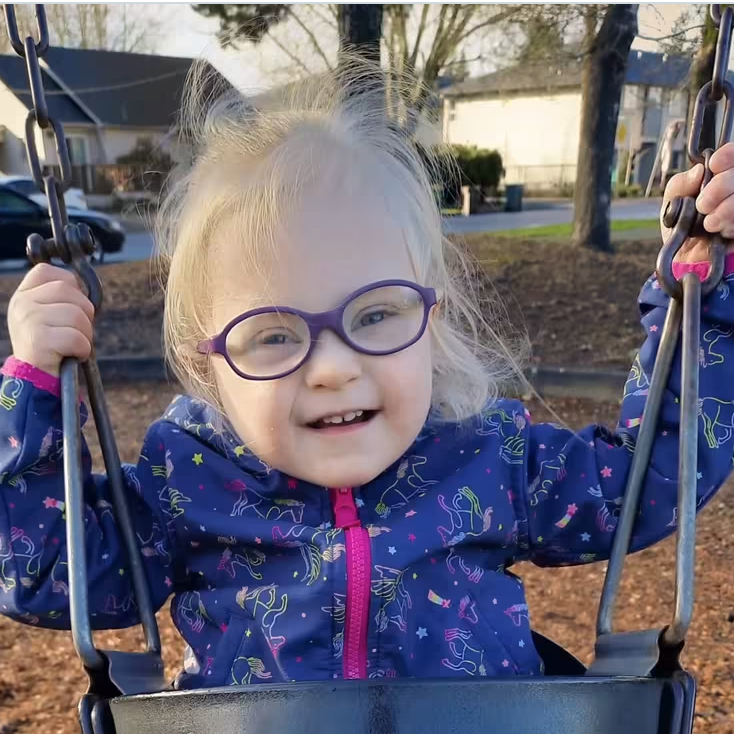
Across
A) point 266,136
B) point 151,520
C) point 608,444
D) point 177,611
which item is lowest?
point 177,611

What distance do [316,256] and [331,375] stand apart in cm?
17

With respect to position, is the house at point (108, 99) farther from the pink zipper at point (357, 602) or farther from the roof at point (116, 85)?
the pink zipper at point (357, 602)

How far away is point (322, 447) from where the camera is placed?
110cm

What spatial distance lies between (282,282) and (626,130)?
13.0 ft

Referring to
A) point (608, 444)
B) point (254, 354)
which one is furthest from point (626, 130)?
point (254, 354)

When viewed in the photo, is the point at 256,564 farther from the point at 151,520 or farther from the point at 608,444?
the point at 608,444

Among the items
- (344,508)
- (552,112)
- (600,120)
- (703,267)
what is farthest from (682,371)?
(552,112)

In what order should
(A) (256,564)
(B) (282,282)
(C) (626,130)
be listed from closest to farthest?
(B) (282,282) < (A) (256,564) < (C) (626,130)

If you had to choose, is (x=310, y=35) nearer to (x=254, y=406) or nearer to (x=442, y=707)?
(x=254, y=406)

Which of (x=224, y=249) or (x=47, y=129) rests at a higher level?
(x=47, y=129)

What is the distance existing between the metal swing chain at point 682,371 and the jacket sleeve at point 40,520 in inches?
26.3

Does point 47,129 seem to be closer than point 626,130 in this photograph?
Yes

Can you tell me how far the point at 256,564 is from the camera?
4.05ft

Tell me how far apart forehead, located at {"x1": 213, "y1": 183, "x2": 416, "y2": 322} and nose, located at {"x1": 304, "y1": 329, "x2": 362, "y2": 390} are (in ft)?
0.16
